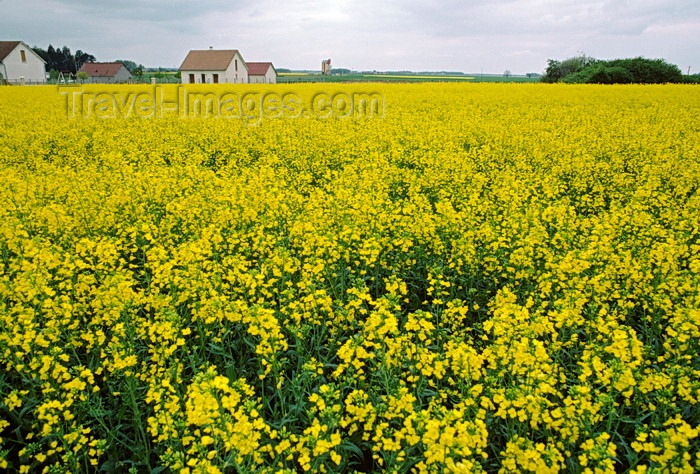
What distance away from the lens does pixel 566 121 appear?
17.4 metres

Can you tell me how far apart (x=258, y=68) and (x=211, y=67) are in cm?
2263

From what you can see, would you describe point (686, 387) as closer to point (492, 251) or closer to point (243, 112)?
point (492, 251)

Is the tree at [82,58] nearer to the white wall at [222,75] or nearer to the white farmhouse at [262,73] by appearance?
the white farmhouse at [262,73]

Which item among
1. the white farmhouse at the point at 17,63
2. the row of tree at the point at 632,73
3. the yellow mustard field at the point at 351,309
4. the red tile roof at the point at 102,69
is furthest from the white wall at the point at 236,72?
the yellow mustard field at the point at 351,309

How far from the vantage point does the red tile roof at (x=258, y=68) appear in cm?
8850

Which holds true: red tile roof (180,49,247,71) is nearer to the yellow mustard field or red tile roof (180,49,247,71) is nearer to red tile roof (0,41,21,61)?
red tile roof (0,41,21,61)

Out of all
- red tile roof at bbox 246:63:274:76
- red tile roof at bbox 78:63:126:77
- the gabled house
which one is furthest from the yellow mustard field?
red tile roof at bbox 78:63:126:77

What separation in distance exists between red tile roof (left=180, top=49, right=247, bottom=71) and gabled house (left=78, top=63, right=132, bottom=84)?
39.6m

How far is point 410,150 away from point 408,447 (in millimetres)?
11032

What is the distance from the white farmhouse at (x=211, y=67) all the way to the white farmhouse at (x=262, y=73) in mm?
11621

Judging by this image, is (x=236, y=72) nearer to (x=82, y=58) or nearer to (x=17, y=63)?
A: (x=17, y=63)

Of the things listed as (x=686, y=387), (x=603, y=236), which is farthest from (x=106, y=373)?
(x=603, y=236)

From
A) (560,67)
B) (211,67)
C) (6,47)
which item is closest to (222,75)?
(211,67)

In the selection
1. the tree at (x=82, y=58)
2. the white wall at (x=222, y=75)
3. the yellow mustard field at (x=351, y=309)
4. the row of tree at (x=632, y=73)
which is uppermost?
the tree at (x=82, y=58)
